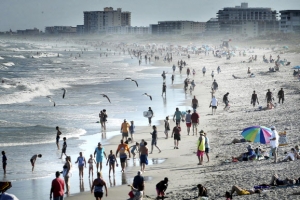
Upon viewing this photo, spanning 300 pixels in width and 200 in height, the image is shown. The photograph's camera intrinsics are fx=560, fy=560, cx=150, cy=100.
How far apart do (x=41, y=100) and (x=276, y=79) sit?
16.6 m

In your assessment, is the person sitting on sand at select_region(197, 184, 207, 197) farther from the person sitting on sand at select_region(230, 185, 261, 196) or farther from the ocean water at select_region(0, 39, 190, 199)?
the ocean water at select_region(0, 39, 190, 199)

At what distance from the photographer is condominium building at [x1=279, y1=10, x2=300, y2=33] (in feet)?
473

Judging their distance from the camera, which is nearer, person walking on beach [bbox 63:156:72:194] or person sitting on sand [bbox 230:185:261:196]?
person sitting on sand [bbox 230:185:261:196]

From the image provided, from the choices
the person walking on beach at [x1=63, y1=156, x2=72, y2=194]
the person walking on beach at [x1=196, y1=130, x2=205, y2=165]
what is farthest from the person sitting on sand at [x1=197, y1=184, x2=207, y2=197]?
the person walking on beach at [x1=196, y1=130, x2=205, y2=165]

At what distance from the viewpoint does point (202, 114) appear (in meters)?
26.4

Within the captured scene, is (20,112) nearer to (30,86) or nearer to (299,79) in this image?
(30,86)

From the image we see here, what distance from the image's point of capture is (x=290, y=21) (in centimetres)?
14762

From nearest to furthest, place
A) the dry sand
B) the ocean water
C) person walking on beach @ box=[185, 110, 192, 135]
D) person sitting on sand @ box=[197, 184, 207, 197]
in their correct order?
1. person sitting on sand @ box=[197, 184, 207, 197]
2. the dry sand
3. the ocean water
4. person walking on beach @ box=[185, 110, 192, 135]

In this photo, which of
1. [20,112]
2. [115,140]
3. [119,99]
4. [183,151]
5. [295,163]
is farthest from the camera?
→ [119,99]

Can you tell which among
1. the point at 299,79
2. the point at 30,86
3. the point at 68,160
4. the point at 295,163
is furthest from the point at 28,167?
the point at 30,86

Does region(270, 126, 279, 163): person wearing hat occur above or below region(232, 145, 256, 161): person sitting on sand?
above

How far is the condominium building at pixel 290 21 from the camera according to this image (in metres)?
144

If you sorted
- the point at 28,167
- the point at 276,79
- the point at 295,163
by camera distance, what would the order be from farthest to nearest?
1. the point at 276,79
2. the point at 28,167
3. the point at 295,163

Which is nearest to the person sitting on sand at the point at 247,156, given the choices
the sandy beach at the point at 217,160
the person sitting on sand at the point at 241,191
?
the sandy beach at the point at 217,160
